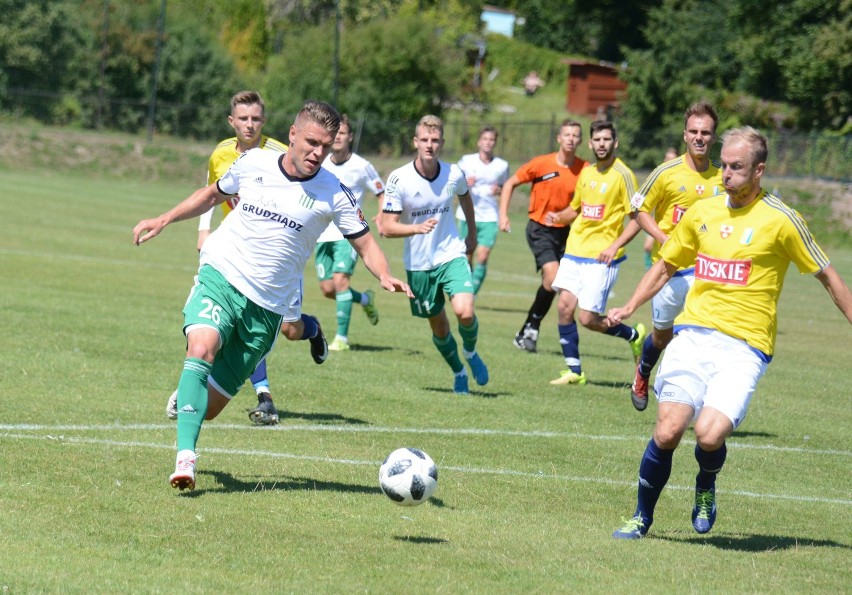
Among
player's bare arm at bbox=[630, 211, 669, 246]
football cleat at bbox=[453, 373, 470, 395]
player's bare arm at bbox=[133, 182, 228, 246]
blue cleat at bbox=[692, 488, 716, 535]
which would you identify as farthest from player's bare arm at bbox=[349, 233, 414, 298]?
football cleat at bbox=[453, 373, 470, 395]

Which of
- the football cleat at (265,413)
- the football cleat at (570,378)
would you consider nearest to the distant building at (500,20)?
the football cleat at (570,378)

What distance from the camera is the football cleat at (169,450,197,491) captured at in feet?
20.7

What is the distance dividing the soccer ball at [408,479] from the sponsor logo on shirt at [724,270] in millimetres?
1853

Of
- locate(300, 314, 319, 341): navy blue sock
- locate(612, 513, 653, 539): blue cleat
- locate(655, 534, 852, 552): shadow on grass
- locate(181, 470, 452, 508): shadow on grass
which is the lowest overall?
locate(181, 470, 452, 508): shadow on grass

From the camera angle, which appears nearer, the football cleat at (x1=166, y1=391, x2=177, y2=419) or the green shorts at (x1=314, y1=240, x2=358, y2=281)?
the football cleat at (x1=166, y1=391, x2=177, y2=419)

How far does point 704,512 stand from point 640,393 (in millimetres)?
3725

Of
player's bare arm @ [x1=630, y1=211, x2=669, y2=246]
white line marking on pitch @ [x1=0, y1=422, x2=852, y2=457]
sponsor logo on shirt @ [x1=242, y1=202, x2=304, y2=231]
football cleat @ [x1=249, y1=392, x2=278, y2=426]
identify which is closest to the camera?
sponsor logo on shirt @ [x1=242, y1=202, x2=304, y2=231]

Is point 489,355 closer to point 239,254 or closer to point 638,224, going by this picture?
point 638,224

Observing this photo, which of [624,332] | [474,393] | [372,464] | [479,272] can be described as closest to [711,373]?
[372,464]

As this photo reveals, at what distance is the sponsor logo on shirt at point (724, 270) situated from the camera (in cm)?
653

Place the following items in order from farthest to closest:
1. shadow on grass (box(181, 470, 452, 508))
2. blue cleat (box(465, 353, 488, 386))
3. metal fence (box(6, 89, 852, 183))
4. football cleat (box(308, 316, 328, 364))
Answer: metal fence (box(6, 89, 852, 183)) → blue cleat (box(465, 353, 488, 386)) → football cleat (box(308, 316, 328, 364)) → shadow on grass (box(181, 470, 452, 508))

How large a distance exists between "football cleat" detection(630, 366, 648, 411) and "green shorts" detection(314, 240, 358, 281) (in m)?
4.27

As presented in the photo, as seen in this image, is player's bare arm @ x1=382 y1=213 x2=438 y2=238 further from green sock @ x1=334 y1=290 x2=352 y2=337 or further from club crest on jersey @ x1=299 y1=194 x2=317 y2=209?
green sock @ x1=334 y1=290 x2=352 y2=337

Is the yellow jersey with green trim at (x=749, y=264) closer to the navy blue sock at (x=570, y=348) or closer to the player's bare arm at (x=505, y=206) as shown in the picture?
the navy blue sock at (x=570, y=348)
